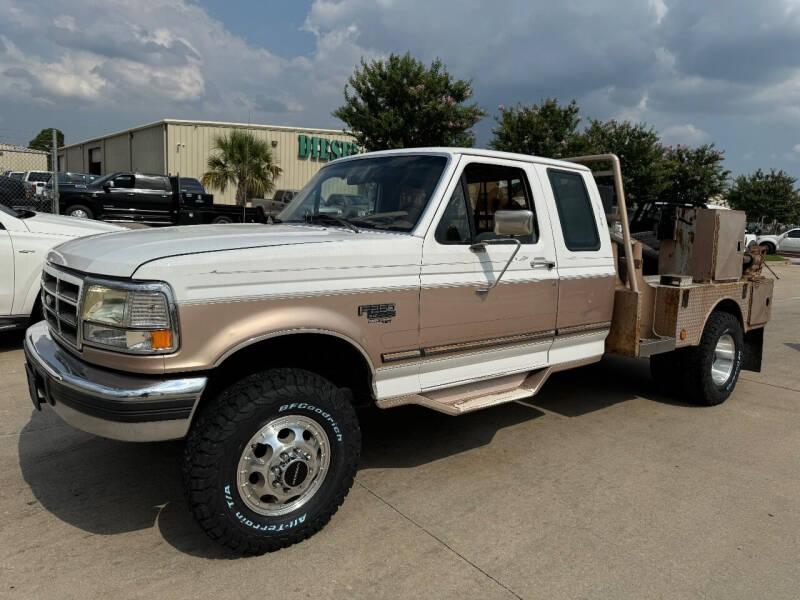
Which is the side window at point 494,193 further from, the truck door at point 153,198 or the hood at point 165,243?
the truck door at point 153,198

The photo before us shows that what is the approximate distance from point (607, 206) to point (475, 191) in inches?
63.5

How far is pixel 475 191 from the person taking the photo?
159 inches

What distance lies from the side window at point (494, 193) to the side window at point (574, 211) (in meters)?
0.26

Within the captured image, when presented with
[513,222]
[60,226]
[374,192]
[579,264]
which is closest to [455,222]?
[513,222]

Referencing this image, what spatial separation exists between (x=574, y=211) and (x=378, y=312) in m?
1.96

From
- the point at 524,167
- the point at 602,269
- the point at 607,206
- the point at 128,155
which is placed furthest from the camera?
the point at 128,155

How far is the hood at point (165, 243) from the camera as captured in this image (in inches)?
109

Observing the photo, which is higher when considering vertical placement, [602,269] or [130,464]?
[602,269]

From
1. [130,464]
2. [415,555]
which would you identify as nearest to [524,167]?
[415,555]

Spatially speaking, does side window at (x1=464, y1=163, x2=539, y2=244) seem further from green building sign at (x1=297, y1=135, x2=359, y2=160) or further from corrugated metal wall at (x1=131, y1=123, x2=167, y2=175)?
green building sign at (x1=297, y1=135, x2=359, y2=160)

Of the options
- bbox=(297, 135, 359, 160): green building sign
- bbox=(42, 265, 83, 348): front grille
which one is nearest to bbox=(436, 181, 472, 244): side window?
bbox=(42, 265, 83, 348): front grille

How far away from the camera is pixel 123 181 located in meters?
18.5

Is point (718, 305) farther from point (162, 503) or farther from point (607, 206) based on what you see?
point (162, 503)

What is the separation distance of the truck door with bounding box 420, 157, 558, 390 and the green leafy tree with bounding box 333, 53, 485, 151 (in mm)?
14723
